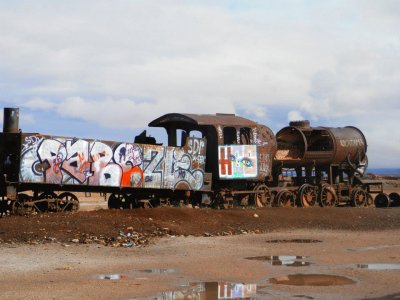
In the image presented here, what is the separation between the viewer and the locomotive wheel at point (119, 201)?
21469 mm

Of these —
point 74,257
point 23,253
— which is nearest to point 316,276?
point 74,257

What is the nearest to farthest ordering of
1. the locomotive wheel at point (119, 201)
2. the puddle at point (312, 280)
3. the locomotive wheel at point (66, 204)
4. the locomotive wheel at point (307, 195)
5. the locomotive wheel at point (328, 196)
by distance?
the puddle at point (312, 280) < the locomotive wheel at point (66, 204) < the locomotive wheel at point (119, 201) < the locomotive wheel at point (307, 195) < the locomotive wheel at point (328, 196)

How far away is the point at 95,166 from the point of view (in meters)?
18.4

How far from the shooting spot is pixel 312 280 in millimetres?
9836

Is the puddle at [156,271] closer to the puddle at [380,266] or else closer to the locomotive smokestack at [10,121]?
the puddle at [380,266]

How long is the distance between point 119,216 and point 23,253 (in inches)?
188

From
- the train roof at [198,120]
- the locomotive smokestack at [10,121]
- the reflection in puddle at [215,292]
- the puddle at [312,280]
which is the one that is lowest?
the reflection in puddle at [215,292]

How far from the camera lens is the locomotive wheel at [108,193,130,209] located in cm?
2147

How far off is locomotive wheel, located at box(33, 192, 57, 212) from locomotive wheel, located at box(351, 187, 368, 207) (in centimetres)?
1493

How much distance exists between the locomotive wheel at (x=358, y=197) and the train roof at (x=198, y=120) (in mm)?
7199

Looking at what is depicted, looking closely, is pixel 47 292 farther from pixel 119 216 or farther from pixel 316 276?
pixel 119 216

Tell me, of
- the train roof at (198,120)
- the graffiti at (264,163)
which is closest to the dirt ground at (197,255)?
the graffiti at (264,163)

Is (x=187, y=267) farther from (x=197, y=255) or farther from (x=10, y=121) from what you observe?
(x=10, y=121)

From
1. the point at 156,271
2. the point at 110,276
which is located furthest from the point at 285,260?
the point at 110,276
